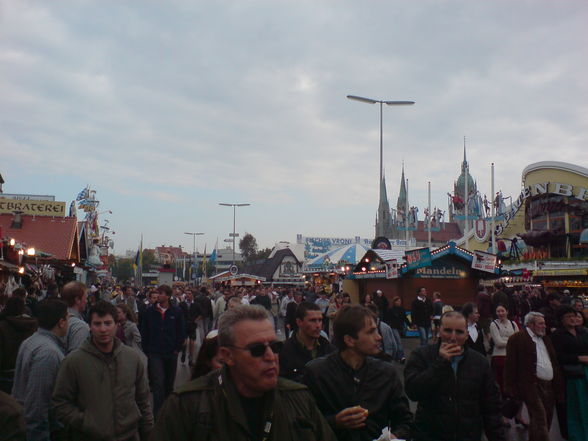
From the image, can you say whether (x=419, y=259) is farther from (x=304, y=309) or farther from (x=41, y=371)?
(x=41, y=371)

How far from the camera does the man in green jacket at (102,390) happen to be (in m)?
3.97

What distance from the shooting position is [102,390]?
4.06 metres

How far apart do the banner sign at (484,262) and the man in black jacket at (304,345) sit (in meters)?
19.0

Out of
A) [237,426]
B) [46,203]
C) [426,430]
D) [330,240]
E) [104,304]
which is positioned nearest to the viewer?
[237,426]

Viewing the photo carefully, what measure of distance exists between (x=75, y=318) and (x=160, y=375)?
9.18 ft

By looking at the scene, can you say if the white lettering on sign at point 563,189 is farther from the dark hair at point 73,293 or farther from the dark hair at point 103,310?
the dark hair at point 103,310

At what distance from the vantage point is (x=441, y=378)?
3.94 meters

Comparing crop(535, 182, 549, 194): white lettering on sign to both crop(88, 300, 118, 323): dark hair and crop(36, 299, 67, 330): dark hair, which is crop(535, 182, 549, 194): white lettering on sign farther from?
crop(36, 299, 67, 330): dark hair

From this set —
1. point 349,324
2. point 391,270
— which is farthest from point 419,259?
point 349,324

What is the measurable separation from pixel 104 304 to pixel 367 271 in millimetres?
23193

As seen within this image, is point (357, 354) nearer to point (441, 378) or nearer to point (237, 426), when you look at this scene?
point (441, 378)

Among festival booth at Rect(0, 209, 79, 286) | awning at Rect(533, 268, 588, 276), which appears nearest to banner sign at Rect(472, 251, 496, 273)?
festival booth at Rect(0, 209, 79, 286)

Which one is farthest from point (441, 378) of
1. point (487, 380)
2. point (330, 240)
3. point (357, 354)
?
point (330, 240)

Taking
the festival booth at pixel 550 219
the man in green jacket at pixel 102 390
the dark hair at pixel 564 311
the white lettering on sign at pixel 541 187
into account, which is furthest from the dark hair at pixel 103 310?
the white lettering on sign at pixel 541 187
